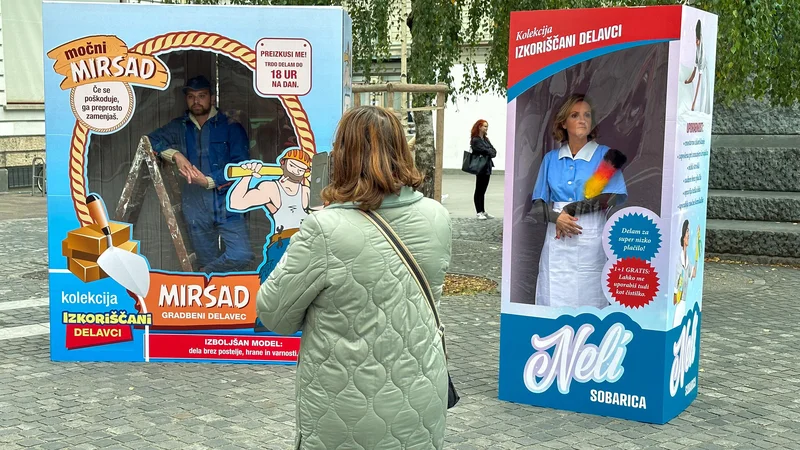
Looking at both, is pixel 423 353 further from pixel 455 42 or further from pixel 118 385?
pixel 455 42

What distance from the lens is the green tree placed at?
9938 mm

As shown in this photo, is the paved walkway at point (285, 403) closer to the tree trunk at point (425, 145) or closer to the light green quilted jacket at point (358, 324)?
the light green quilted jacket at point (358, 324)

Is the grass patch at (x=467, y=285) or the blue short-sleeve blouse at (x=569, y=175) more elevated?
the blue short-sleeve blouse at (x=569, y=175)

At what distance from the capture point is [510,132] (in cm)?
564

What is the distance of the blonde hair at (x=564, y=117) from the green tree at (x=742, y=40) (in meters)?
5.18

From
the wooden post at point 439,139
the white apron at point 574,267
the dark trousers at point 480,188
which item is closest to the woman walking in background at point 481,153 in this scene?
the dark trousers at point 480,188

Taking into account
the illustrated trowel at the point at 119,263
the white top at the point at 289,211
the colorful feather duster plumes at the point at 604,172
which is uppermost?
the colorful feather duster plumes at the point at 604,172

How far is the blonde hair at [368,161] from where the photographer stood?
9.79 ft

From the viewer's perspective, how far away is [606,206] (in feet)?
17.6

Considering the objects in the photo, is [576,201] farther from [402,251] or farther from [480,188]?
[480,188]

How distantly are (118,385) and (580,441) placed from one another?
9.77 feet

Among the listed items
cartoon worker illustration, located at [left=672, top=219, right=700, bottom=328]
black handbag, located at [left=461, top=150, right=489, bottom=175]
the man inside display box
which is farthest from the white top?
black handbag, located at [left=461, top=150, right=489, bottom=175]

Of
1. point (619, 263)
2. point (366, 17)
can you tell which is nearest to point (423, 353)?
point (619, 263)

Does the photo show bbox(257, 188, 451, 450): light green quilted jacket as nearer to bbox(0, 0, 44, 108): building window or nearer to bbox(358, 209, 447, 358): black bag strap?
bbox(358, 209, 447, 358): black bag strap
